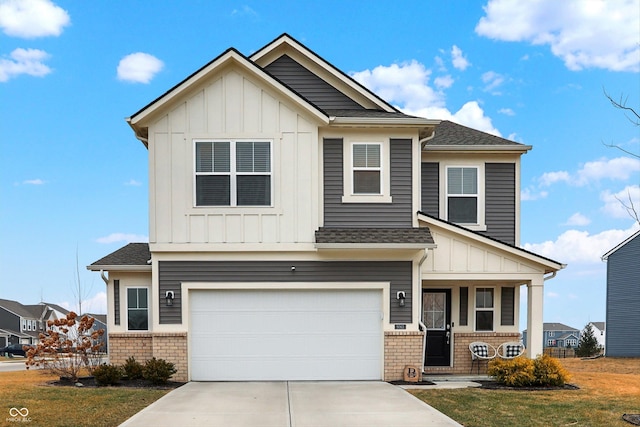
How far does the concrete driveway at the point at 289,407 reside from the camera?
8.27 metres

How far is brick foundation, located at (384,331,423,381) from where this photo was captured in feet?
40.6

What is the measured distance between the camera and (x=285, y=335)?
1246 centimetres

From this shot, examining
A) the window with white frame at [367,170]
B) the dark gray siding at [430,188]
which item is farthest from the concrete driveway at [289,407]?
the dark gray siding at [430,188]

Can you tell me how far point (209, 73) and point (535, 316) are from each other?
9.63 m

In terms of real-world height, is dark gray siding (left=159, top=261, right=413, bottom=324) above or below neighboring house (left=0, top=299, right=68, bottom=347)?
above

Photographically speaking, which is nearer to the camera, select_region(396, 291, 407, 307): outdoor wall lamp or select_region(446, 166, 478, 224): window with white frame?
select_region(396, 291, 407, 307): outdoor wall lamp

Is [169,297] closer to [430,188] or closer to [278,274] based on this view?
[278,274]

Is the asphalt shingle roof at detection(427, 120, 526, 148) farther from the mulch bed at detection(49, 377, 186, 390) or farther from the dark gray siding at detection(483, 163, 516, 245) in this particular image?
the mulch bed at detection(49, 377, 186, 390)

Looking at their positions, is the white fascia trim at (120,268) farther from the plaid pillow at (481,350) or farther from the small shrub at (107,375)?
the plaid pillow at (481,350)

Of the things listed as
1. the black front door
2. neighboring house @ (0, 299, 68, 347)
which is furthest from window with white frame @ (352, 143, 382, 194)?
neighboring house @ (0, 299, 68, 347)

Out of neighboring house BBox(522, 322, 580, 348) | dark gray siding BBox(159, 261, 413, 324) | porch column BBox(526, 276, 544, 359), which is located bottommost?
neighboring house BBox(522, 322, 580, 348)

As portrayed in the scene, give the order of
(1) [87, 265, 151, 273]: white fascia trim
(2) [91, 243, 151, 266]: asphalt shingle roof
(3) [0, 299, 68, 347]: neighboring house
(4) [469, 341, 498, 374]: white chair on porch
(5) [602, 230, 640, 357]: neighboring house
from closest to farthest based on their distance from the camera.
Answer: (1) [87, 265, 151, 273]: white fascia trim, (2) [91, 243, 151, 266]: asphalt shingle roof, (4) [469, 341, 498, 374]: white chair on porch, (5) [602, 230, 640, 357]: neighboring house, (3) [0, 299, 68, 347]: neighboring house

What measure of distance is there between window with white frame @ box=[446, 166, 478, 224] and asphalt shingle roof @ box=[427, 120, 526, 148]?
0.73 m

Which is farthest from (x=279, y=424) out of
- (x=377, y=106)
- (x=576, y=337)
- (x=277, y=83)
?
(x=576, y=337)
